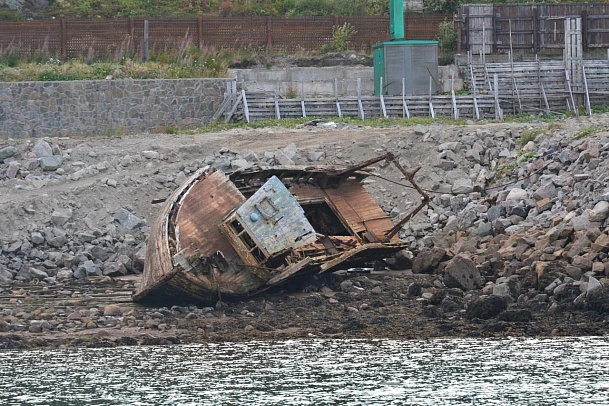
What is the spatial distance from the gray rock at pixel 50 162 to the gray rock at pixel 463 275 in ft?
35.4

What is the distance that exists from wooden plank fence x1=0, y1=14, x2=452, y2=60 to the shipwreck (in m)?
16.6

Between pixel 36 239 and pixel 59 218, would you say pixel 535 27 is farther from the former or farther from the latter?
pixel 36 239

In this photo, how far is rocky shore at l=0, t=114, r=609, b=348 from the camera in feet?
Result: 64.5

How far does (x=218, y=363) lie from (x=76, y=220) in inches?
376

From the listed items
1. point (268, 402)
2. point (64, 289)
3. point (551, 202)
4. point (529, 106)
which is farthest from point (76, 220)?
point (529, 106)

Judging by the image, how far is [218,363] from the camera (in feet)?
58.1

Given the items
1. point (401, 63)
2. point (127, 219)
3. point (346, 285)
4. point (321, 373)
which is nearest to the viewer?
point (321, 373)

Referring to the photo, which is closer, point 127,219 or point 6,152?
point 127,219

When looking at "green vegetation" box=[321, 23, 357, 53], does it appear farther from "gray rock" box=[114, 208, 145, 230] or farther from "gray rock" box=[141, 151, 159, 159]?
"gray rock" box=[114, 208, 145, 230]

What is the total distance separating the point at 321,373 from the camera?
56.2ft

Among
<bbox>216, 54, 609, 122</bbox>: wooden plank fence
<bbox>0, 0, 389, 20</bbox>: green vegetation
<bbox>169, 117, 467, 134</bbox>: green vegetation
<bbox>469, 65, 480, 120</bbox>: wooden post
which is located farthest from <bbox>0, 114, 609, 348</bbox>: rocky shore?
<bbox>0, 0, 389, 20</bbox>: green vegetation

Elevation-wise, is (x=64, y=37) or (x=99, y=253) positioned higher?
(x=64, y=37)

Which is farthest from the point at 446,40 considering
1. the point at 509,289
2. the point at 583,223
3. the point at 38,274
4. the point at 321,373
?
the point at 321,373

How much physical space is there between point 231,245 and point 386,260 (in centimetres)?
399
